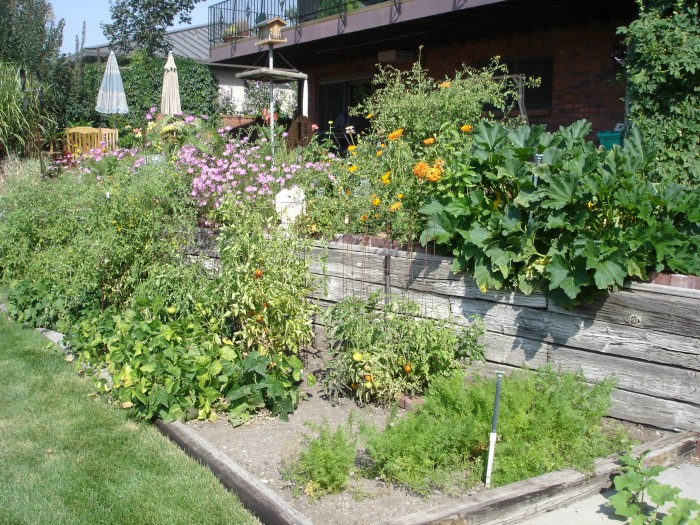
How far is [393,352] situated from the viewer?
439 centimetres

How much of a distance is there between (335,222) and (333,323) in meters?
1.31

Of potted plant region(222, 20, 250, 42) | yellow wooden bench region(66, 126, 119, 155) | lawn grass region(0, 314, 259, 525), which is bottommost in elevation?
lawn grass region(0, 314, 259, 525)

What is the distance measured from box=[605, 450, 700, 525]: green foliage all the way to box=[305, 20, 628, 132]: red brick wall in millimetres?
7308

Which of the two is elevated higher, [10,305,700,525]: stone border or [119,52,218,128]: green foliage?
[119,52,218,128]: green foliage

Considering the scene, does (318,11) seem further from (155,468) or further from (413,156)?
(155,468)

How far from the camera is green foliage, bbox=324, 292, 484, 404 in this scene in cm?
434

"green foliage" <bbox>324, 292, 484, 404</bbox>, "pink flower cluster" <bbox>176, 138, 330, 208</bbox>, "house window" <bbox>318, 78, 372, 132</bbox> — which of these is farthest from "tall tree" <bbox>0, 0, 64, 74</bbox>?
"green foliage" <bbox>324, 292, 484, 404</bbox>

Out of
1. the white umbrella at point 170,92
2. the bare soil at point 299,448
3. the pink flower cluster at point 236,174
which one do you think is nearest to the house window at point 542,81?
the pink flower cluster at point 236,174

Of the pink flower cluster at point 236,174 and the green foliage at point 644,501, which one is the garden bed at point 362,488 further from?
the pink flower cluster at point 236,174

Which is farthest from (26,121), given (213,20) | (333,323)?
(333,323)

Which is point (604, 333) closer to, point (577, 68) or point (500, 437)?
point (500, 437)

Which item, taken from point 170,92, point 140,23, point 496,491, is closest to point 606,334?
point 496,491

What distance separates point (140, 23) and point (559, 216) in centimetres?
2559

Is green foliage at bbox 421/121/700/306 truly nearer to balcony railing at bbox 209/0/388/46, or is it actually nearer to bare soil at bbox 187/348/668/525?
bare soil at bbox 187/348/668/525
